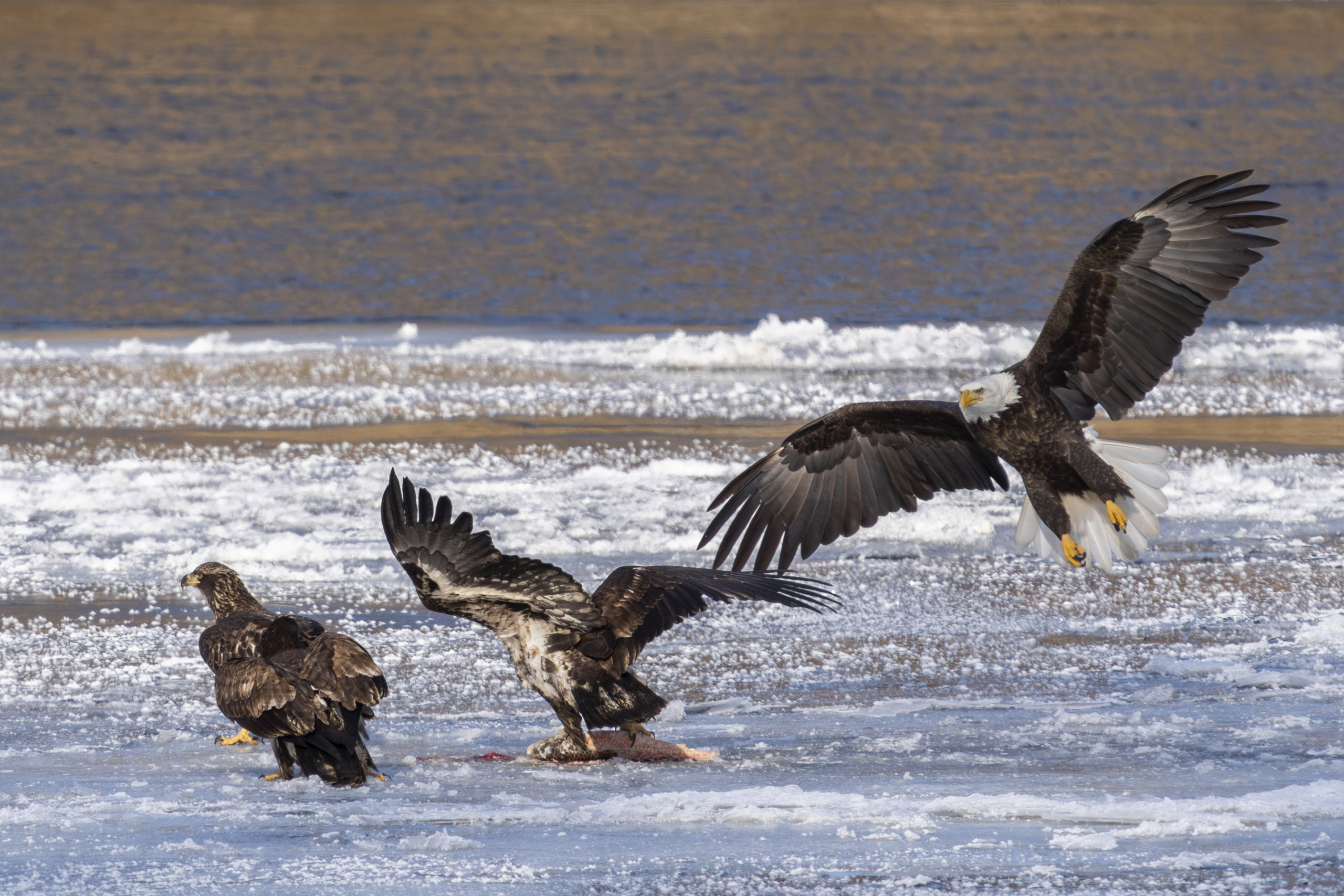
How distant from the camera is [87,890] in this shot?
3.66m

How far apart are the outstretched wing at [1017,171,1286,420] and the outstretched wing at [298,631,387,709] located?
2514 millimetres

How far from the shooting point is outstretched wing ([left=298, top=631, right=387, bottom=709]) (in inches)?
164

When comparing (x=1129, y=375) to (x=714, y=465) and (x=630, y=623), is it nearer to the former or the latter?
(x=630, y=623)

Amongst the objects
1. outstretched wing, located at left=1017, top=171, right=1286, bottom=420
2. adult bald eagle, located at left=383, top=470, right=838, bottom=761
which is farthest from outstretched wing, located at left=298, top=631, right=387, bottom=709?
outstretched wing, located at left=1017, top=171, right=1286, bottom=420

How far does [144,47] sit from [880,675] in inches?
1137

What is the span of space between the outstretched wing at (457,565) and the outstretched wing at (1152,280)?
2.09 metres

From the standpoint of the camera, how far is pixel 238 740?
15.6 feet

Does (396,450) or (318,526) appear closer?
(318,526)

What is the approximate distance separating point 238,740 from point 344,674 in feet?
2.40

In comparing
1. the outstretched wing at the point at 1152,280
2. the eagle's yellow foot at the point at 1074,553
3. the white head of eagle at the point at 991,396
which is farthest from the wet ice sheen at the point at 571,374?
the outstretched wing at the point at 1152,280

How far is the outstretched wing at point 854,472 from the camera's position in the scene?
19.5ft

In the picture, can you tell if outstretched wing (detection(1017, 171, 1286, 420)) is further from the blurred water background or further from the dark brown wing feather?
the blurred water background

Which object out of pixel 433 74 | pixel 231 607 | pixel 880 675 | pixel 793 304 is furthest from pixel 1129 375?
pixel 433 74

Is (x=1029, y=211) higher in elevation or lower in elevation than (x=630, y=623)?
higher
